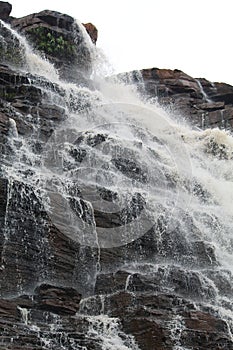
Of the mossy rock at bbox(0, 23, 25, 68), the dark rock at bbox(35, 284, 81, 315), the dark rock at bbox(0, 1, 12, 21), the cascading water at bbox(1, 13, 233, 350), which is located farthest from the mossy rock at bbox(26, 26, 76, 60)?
the dark rock at bbox(35, 284, 81, 315)

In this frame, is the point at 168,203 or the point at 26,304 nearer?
the point at 26,304

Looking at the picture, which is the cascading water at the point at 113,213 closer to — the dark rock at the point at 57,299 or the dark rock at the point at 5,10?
the dark rock at the point at 57,299

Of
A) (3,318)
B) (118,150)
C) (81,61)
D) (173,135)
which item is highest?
(81,61)

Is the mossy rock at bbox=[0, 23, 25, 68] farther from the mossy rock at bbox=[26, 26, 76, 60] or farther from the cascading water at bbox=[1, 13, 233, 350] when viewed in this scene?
the cascading water at bbox=[1, 13, 233, 350]

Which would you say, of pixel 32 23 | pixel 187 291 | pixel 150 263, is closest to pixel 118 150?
pixel 150 263

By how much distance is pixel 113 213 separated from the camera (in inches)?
767

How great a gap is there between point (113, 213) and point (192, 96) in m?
18.7

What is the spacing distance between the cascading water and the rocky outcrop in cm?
572

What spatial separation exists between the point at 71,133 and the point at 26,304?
11.3m

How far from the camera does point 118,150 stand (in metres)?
24.6

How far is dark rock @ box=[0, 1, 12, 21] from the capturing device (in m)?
36.0

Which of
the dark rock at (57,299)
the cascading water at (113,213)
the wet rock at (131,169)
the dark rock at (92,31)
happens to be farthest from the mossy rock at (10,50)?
the dark rock at (57,299)

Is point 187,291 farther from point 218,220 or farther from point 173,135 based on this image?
point 173,135

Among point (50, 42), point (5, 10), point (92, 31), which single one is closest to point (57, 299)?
point (50, 42)
